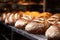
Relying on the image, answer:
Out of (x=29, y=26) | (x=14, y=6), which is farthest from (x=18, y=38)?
(x=14, y=6)

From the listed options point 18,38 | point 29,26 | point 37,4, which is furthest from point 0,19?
point 29,26

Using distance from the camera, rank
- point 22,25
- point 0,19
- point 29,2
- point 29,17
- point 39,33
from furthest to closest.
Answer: point 29,2
point 0,19
point 29,17
point 22,25
point 39,33

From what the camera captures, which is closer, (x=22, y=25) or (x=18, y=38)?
(x=22, y=25)

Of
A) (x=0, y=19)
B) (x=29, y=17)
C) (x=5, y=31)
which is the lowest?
(x=5, y=31)

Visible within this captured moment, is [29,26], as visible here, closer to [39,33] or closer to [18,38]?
[39,33]

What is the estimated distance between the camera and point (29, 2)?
355 centimetres

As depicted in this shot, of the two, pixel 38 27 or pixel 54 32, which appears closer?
pixel 54 32

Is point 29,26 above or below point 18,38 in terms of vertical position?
above

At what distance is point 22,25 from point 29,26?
0.72 ft

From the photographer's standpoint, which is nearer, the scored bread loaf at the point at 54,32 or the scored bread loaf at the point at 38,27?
the scored bread loaf at the point at 54,32

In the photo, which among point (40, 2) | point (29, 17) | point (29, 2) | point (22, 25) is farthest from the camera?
point (29, 2)

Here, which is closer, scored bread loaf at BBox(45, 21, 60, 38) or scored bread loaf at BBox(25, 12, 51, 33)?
scored bread loaf at BBox(45, 21, 60, 38)

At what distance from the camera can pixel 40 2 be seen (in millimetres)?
3299

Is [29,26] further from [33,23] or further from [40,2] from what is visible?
[40,2]
